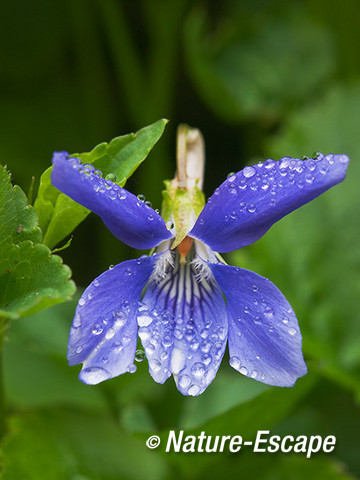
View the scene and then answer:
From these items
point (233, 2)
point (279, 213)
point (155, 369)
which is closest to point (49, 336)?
point (155, 369)

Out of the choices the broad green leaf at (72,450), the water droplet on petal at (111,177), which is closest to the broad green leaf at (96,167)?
the water droplet on petal at (111,177)

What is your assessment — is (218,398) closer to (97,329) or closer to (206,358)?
(206,358)

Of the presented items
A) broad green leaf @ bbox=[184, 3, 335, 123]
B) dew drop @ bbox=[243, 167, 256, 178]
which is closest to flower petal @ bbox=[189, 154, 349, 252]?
dew drop @ bbox=[243, 167, 256, 178]

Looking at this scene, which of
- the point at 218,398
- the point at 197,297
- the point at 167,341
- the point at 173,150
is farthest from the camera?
the point at 173,150

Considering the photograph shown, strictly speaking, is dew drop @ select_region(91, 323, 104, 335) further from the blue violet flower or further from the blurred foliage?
the blurred foliage

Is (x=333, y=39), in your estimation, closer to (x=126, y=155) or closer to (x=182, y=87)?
(x=182, y=87)

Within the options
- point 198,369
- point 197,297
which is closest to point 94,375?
point 198,369

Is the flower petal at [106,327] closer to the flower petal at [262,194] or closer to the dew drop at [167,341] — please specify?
the dew drop at [167,341]
